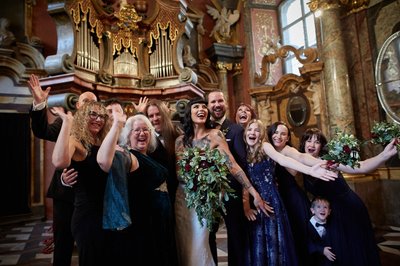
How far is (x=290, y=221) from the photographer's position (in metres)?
2.50

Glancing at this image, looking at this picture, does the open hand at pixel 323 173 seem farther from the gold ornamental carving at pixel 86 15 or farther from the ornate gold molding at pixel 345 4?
the gold ornamental carving at pixel 86 15

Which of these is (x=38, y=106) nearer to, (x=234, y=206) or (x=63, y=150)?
(x=63, y=150)

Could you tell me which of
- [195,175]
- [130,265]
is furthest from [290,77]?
[130,265]

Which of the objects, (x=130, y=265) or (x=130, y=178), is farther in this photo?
(x=130, y=178)

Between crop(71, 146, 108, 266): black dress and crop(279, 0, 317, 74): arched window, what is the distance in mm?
7223

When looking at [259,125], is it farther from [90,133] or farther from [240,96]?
[240,96]

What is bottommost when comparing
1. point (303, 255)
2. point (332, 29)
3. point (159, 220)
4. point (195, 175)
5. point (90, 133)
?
point (303, 255)

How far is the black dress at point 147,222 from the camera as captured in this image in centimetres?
182

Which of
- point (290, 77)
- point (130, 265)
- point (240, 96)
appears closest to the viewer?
point (130, 265)

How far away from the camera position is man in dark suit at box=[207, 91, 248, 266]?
2402 millimetres

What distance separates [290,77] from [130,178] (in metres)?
5.67

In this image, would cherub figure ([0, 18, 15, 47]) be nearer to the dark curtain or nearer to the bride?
the dark curtain

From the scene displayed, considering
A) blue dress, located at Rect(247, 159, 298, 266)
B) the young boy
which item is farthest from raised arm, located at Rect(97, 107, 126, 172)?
the young boy

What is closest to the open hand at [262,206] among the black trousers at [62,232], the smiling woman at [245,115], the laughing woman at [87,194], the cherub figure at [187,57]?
the smiling woman at [245,115]
